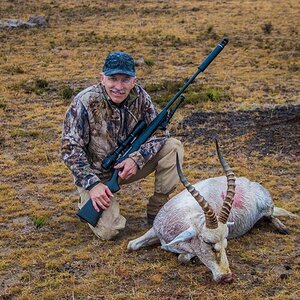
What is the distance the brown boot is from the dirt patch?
10.9ft

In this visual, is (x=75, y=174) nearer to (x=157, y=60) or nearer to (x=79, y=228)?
(x=79, y=228)

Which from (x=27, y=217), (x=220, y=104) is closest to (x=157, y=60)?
(x=220, y=104)

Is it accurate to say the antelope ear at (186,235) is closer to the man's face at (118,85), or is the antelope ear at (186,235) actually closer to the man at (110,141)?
the man at (110,141)

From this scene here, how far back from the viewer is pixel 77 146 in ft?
23.0

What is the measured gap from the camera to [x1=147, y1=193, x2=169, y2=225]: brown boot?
761cm

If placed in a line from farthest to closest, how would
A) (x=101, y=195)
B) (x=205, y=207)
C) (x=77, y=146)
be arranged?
Answer: (x=77, y=146) < (x=101, y=195) < (x=205, y=207)

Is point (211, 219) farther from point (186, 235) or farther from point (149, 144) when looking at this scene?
point (149, 144)

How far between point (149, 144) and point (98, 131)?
58cm

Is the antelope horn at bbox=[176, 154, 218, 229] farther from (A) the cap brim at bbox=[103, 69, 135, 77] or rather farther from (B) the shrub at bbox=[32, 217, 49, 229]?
(B) the shrub at bbox=[32, 217, 49, 229]

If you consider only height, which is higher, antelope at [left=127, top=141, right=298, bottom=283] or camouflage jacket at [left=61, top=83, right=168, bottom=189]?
camouflage jacket at [left=61, top=83, right=168, bottom=189]

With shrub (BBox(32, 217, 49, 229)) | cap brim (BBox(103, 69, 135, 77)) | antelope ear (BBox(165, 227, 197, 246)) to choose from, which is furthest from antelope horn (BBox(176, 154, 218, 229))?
shrub (BBox(32, 217, 49, 229))

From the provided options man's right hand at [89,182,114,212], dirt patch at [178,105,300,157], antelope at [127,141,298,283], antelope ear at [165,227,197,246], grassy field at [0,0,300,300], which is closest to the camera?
antelope at [127,141,298,283]

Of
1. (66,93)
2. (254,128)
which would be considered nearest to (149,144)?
(254,128)

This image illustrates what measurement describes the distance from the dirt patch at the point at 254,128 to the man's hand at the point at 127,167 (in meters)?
3.92
